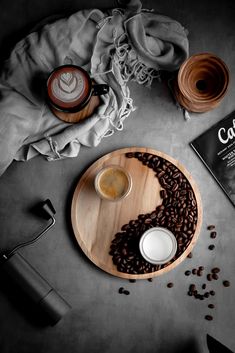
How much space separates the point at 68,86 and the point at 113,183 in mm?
358

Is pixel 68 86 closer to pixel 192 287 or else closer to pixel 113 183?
pixel 113 183

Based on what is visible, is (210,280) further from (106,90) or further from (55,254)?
(106,90)

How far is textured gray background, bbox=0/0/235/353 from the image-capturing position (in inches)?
60.9

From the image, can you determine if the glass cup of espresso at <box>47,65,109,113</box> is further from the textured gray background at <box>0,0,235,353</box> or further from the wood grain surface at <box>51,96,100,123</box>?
the textured gray background at <box>0,0,235,353</box>

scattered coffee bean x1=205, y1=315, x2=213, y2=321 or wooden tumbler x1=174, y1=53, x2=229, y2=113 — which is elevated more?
wooden tumbler x1=174, y1=53, x2=229, y2=113

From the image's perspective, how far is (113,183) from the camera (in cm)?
149

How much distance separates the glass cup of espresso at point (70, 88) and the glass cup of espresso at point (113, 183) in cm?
24

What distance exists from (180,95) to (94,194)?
46cm

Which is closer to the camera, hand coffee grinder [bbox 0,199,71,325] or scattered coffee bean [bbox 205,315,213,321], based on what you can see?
hand coffee grinder [bbox 0,199,71,325]

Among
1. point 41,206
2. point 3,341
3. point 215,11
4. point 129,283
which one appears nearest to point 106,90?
point 41,206

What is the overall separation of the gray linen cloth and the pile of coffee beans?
0.67ft

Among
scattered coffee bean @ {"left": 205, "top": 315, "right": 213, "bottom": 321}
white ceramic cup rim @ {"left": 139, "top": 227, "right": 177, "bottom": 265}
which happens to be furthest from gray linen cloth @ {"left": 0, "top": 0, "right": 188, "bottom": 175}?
scattered coffee bean @ {"left": 205, "top": 315, "right": 213, "bottom": 321}

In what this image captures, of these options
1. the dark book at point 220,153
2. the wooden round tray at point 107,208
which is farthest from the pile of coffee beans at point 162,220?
the dark book at point 220,153

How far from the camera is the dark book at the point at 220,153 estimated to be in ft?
5.18
